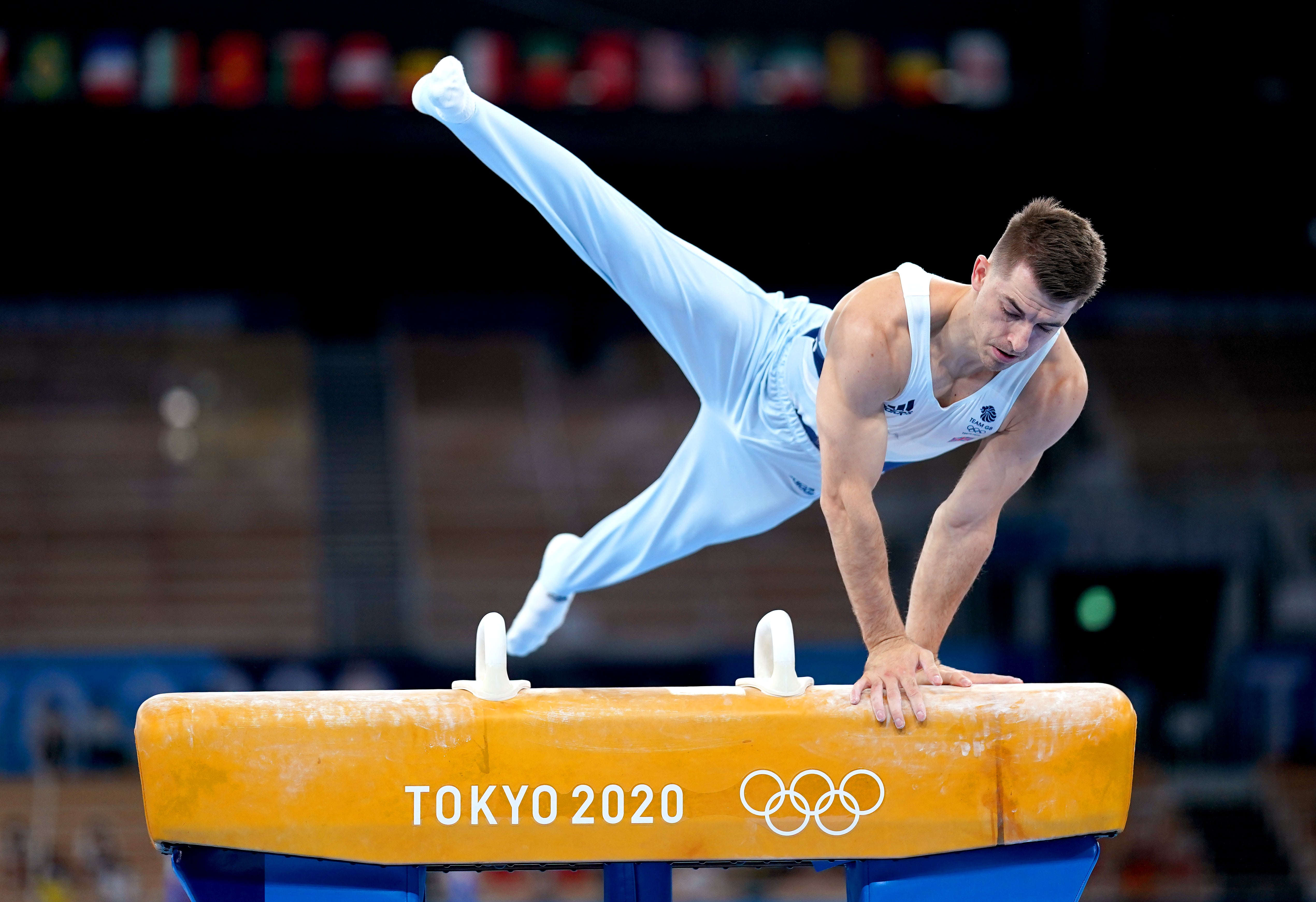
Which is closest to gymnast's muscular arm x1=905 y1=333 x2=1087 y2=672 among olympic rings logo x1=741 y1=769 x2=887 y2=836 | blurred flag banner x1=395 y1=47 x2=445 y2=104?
olympic rings logo x1=741 y1=769 x2=887 y2=836

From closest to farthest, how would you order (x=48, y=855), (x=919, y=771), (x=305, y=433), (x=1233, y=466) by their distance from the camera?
(x=919, y=771) → (x=48, y=855) → (x=1233, y=466) → (x=305, y=433)

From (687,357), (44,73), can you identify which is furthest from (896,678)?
(44,73)

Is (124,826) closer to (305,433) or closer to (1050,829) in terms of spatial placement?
(305,433)

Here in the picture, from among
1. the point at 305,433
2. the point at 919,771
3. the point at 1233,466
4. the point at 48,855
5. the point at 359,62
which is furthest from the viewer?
the point at 305,433

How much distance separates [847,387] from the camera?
10.0 ft

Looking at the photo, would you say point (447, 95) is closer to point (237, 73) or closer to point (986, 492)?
point (986, 492)

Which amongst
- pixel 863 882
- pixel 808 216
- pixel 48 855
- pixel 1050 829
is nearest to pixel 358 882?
pixel 863 882

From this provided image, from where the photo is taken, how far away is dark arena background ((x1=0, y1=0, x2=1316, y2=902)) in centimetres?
1129

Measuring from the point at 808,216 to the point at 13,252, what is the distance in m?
8.66

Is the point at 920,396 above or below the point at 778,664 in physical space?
above

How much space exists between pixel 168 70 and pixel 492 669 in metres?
11.0

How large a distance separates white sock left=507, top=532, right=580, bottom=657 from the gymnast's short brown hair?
1792 millimetres

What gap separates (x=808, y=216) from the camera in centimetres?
1380

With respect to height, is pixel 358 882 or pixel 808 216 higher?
pixel 808 216
